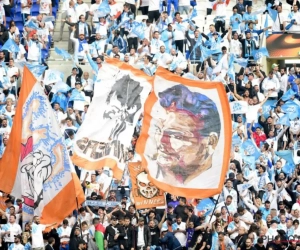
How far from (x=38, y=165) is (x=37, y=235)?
260cm

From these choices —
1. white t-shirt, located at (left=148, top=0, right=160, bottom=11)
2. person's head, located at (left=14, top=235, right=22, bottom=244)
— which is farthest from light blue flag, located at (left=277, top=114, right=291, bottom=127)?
person's head, located at (left=14, top=235, right=22, bottom=244)

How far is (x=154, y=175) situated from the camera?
28.0 m

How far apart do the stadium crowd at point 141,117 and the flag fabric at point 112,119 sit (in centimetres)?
52

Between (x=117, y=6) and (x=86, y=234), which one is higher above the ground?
(x=117, y=6)

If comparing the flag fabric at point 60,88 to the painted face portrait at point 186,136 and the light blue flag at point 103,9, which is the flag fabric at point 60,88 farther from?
the painted face portrait at point 186,136

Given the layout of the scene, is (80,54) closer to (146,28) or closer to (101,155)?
(146,28)

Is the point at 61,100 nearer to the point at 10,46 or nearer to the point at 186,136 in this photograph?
the point at 10,46

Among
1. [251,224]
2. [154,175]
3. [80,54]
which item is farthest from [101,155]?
[80,54]

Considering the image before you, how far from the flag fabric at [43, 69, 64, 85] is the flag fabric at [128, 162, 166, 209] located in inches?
332

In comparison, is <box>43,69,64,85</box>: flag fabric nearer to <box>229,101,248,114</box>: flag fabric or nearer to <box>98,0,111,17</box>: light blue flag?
<box>98,0,111,17</box>: light blue flag

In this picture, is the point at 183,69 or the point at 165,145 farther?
the point at 183,69

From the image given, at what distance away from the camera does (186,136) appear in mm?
28016

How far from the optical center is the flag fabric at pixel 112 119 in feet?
94.3

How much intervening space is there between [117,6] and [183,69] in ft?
11.3
